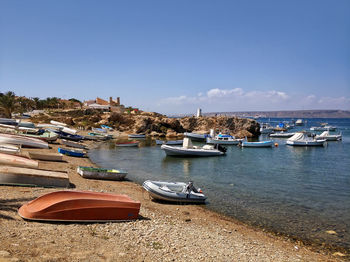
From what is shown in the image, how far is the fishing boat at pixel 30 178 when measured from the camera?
1467 cm

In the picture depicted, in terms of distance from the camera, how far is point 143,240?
10.1 meters

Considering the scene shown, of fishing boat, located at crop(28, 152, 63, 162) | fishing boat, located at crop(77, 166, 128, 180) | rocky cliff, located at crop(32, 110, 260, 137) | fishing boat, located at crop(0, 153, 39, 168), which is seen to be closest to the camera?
fishing boat, located at crop(0, 153, 39, 168)

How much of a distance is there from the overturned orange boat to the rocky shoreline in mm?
323

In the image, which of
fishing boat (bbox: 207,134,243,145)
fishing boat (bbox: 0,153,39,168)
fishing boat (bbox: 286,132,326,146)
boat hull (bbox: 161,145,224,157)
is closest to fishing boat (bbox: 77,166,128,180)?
fishing boat (bbox: 0,153,39,168)

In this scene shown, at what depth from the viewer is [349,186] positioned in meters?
24.5

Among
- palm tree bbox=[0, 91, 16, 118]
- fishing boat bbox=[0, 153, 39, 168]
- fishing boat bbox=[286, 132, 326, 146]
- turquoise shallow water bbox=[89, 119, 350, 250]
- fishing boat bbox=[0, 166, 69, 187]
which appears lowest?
turquoise shallow water bbox=[89, 119, 350, 250]

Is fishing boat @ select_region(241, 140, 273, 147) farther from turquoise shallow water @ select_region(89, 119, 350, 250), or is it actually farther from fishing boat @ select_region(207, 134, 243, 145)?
turquoise shallow water @ select_region(89, 119, 350, 250)

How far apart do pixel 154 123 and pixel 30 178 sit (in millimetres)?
65356

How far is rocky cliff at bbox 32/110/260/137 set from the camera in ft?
254

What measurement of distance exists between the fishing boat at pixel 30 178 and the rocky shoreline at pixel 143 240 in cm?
69

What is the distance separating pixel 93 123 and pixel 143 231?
244 ft

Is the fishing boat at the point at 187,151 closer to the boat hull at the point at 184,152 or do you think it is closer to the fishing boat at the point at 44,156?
the boat hull at the point at 184,152

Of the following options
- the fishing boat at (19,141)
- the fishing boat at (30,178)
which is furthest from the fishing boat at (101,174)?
the fishing boat at (19,141)

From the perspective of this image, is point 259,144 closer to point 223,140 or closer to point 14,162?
point 223,140
